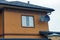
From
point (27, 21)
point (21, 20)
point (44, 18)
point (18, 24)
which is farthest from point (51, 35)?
point (18, 24)

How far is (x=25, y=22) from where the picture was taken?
24.1 m

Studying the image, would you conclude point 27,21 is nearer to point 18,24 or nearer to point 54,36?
point 18,24

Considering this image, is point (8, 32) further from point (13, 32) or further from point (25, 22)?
point (25, 22)

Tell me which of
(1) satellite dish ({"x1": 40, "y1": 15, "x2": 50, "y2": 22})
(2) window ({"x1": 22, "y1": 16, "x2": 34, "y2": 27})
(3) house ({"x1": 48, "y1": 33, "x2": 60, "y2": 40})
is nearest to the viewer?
(3) house ({"x1": 48, "y1": 33, "x2": 60, "y2": 40})

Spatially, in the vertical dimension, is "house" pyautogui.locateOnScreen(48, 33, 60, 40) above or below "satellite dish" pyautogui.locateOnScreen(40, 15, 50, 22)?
below

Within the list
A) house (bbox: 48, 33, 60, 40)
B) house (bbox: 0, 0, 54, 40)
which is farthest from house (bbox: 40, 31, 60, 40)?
house (bbox: 0, 0, 54, 40)

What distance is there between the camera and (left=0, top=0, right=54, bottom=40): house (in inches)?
903

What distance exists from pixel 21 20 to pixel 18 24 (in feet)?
1.84

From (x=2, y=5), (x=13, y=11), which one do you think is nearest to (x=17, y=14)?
(x=13, y=11)

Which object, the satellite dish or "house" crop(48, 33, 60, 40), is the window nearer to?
the satellite dish

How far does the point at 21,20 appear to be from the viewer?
941 inches

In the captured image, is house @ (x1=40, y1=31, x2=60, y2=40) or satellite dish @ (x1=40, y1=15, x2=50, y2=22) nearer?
house @ (x1=40, y1=31, x2=60, y2=40)

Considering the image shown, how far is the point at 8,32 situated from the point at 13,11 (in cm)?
221

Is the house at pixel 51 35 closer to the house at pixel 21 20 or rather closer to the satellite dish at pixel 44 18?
the house at pixel 21 20
